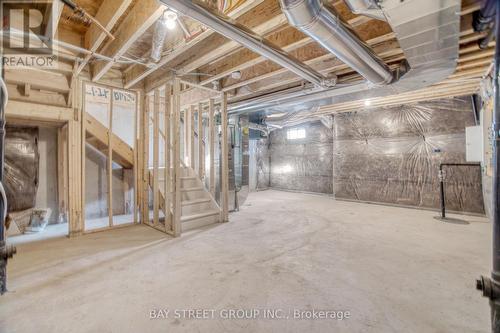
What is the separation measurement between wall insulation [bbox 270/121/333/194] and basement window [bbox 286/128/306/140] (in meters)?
0.07

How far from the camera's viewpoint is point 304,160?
299 inches

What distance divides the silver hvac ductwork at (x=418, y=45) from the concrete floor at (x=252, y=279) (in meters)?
2.11

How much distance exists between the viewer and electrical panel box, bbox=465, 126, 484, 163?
12.5 feet

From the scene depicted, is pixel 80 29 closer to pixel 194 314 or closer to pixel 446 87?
pixel 194 314

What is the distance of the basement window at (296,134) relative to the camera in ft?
25.2

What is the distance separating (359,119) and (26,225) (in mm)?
7142

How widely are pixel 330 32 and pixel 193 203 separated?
3035 mm

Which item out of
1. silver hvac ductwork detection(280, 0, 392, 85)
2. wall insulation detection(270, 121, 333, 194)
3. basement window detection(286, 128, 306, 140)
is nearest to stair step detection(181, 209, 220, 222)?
silver hvac ductwork detection(280, 0, 392, 85)

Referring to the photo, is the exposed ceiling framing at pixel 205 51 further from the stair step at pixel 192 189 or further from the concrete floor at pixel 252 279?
the concrete floor at pixel 252 279

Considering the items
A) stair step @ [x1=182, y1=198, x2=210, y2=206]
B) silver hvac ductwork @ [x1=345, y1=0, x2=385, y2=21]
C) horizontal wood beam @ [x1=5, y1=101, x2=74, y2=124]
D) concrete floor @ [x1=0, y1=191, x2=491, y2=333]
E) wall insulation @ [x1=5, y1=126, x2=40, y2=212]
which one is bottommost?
concrete floor @ [x1=0, y1=191, x2=491, y2=333]

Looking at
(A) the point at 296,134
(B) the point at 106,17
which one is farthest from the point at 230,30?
(A) the point at 296,134

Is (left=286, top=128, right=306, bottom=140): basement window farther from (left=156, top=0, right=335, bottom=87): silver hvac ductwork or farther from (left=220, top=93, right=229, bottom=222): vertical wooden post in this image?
(left=156, top=0, right=335, bottom=87): silver hvac ductwork

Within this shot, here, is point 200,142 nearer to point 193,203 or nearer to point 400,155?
point 193,203

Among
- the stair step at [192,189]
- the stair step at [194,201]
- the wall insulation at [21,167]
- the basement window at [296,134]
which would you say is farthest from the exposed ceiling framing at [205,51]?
the basement window at [296,134]
